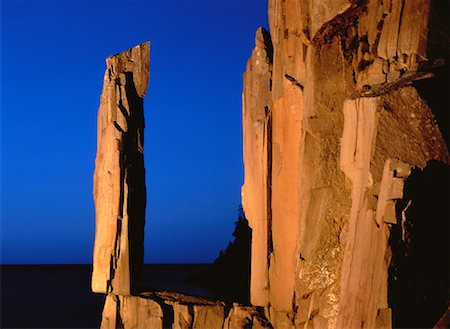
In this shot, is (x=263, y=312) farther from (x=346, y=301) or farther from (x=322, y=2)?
(x=322, y=2)

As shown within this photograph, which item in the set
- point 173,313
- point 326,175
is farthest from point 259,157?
point 173,313

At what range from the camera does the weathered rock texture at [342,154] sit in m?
6.66

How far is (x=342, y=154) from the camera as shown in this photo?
7.80 meters

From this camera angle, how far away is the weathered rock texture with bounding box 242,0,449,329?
6.66 metres

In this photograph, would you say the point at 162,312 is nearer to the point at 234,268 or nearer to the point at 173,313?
the point at 173,313

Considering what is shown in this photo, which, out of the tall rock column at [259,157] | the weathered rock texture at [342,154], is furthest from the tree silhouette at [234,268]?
the weathered rock texture at [342,154]

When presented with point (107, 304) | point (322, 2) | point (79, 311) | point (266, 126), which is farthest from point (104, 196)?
point (79, 311)

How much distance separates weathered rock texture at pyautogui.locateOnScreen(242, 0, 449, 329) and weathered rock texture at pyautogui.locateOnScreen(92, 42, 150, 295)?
2.75 m

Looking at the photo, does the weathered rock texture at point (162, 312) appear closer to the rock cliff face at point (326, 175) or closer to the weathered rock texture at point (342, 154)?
the rock cliff face at point (326, 175)

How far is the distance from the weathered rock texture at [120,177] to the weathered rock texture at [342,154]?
275 cm

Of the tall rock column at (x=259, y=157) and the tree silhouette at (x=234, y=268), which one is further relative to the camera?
the tree silhouette at (x=234, y=268)

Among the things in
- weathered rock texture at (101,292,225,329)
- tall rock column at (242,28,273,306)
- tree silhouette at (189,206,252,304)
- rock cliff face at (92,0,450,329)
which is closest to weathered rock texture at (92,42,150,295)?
rock cliff face at (92,0,450,329)

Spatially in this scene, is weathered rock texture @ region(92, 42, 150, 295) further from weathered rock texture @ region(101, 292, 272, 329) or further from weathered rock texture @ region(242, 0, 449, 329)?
weathered rock texture @ region(242, 0, 449, 329)

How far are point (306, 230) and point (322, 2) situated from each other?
138 inches
